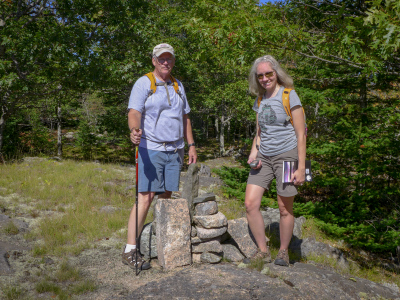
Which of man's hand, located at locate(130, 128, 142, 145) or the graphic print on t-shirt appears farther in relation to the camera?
the graphic print on t-shirt

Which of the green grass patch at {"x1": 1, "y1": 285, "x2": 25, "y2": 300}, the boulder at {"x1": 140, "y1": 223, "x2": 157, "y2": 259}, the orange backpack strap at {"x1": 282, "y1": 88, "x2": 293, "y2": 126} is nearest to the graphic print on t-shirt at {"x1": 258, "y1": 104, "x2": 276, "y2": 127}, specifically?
the orange backpack strap at {"x1": 282, "y1": 88, "x2": 293, "y2": 126}

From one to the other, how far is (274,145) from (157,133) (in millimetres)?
1241

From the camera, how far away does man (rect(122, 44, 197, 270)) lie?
329cm

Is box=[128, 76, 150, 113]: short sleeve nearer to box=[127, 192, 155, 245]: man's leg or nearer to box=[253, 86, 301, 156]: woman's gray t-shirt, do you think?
box=[127, 192, 155, 245]: man's leg

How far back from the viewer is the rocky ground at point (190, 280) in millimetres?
2886

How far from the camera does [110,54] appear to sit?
11.7 metres

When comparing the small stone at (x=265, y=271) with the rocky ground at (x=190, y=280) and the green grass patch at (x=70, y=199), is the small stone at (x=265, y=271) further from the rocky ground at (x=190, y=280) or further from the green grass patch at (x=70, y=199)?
the green grass patch at (x=70, y=199)

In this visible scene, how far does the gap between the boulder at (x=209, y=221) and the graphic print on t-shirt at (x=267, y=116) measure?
47.5 inches

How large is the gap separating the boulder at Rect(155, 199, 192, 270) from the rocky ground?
108 millimetres

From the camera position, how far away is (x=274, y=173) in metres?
3.46

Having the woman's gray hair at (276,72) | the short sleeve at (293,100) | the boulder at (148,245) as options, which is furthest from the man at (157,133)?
the short sleeve at (293,100)

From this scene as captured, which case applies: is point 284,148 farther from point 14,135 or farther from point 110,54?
point 14,135

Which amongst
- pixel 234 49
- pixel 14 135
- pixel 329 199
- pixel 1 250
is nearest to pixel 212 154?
pixel 14 135

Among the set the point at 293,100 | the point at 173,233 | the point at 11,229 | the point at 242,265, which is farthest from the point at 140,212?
the point at 11,229
